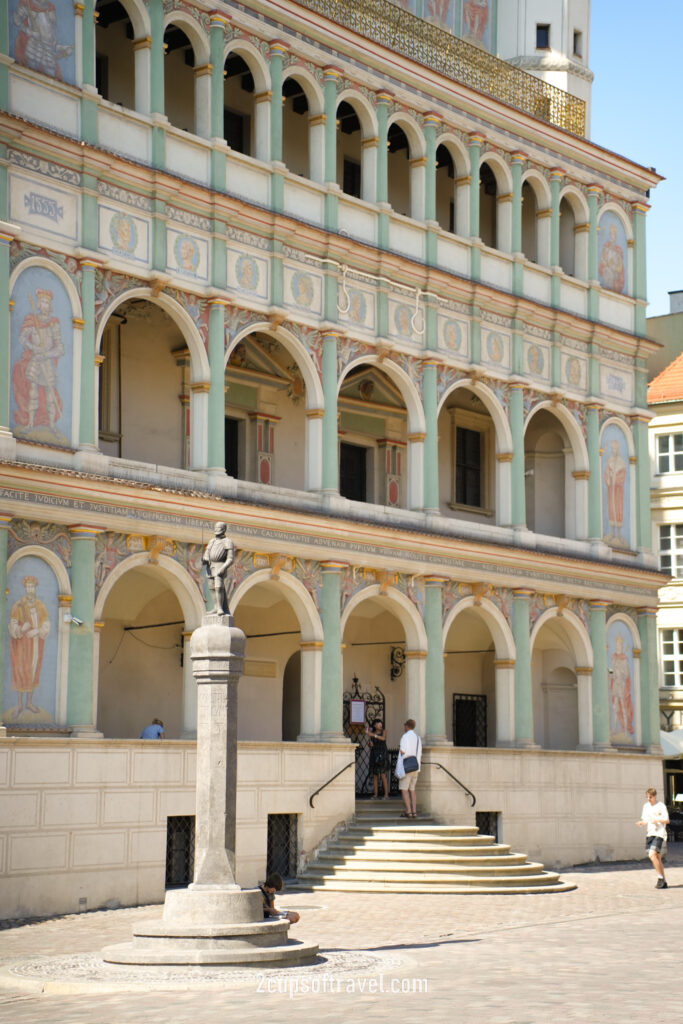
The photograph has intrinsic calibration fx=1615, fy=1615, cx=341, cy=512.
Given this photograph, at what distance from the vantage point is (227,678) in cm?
1686

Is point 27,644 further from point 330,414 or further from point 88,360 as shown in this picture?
point 330,414

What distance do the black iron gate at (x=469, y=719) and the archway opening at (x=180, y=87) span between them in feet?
43.4

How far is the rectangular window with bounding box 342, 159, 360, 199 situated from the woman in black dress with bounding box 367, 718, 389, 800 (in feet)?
34.8

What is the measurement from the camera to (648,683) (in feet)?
116

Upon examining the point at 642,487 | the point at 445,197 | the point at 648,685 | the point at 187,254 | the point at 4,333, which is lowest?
the point at 648,685

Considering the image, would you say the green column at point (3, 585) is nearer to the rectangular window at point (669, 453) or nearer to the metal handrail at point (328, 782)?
the metal handrail at point (328, 782)

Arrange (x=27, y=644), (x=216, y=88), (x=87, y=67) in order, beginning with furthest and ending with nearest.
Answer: (x=216, y=88), (x=87, y=67), (x=27, y=644)

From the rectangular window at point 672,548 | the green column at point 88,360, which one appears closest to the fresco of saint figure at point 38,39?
the green column at point 88,360

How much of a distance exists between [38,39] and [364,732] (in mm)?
14507

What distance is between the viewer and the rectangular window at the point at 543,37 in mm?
36531

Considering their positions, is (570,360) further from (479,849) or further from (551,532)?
(479,849)

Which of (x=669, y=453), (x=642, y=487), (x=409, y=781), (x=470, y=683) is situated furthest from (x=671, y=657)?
(x=409, y=781)

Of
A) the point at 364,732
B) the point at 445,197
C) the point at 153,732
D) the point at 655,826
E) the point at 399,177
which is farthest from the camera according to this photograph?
the point at 445,197

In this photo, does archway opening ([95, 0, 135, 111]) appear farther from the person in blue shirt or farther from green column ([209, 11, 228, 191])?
the person in blue shirt
